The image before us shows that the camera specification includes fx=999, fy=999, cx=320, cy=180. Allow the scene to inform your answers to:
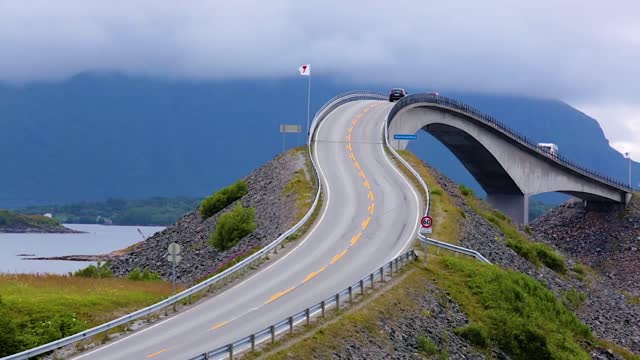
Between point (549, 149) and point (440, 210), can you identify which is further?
point (549, 149)

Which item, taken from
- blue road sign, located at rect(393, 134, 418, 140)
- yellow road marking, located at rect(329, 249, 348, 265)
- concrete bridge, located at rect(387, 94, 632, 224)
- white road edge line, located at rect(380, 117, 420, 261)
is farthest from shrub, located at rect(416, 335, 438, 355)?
concrete bridge, located at rect(387, 94, 632, 224)

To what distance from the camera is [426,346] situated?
35781mm

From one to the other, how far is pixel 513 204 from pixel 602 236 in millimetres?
10982

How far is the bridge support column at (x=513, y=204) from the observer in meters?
110

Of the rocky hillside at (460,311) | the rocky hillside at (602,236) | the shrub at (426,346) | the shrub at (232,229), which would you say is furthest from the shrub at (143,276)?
the rocky hillside at (602,236)

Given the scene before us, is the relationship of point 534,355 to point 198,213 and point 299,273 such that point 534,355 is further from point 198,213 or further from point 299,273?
point 198,213

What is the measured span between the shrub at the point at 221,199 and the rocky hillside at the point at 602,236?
38639 mm

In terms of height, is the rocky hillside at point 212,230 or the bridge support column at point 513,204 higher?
the rocky hillside at point 212,230

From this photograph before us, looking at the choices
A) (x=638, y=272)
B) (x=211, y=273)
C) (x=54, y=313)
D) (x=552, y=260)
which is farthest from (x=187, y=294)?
(x=638, y=272)

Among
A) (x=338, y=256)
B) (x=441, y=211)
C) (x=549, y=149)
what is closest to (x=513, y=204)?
(x=549, y=149)

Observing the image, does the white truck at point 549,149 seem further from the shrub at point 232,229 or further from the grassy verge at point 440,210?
the shrub at point 232,229

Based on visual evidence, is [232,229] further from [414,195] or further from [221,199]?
[414,195]

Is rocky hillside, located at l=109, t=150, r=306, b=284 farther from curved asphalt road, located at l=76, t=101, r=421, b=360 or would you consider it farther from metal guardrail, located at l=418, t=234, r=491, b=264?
metal guardrail, located at l=418, t=234, r=491, b=264

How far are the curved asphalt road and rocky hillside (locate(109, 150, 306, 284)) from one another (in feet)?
7.93
